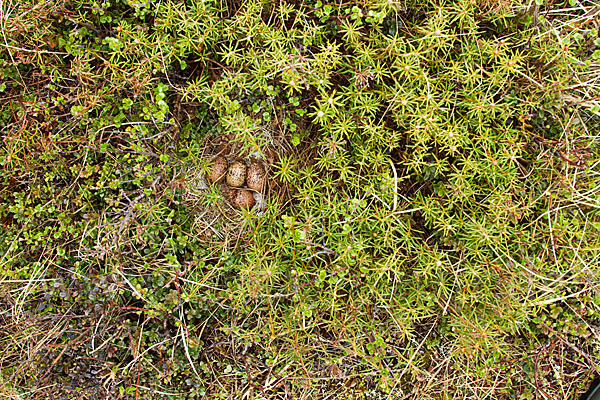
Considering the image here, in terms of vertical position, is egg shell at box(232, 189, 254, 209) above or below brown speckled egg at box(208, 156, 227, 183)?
below

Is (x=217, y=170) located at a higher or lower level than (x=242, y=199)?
higher

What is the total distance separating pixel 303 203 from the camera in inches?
126

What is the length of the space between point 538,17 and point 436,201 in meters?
1.66

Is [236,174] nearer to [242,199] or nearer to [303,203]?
[242,199]

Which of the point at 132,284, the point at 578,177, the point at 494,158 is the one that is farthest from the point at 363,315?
the point at 578,177

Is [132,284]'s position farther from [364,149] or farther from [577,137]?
[577,137]

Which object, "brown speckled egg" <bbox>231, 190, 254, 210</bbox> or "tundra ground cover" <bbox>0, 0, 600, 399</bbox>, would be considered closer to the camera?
"tundra ground cover" <bbox>0, 0, 600, 399</bbox>

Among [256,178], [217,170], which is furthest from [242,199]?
[217,170]

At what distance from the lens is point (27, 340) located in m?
3.24

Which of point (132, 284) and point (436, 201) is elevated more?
point (436, 201)

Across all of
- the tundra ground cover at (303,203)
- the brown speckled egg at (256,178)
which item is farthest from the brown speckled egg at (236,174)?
the tundra ground cover at (303,203)

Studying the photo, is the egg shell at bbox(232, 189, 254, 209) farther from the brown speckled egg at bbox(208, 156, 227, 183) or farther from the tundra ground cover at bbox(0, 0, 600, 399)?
the brown speckled egg at bbox(208, 156, 227, 183)

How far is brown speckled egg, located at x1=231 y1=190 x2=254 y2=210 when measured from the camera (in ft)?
11.2

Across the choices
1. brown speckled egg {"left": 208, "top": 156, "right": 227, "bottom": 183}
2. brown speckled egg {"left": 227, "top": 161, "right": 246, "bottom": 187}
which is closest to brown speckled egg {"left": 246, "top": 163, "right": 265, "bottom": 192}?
brown speckled egg {"left": 227, "top": 161, "right": 246, "bottom": 187}
